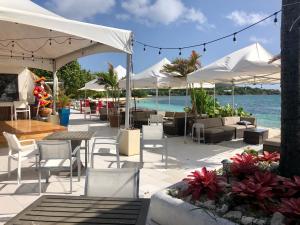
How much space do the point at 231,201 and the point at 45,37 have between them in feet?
25.7

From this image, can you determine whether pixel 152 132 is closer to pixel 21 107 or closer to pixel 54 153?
pixel 54 153

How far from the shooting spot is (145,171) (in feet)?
20.1

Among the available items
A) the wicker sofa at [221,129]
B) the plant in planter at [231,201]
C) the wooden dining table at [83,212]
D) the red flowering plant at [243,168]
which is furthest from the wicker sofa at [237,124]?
the wooden dining table at [83,212]

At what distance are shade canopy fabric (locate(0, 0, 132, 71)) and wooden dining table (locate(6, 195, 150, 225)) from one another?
389cm

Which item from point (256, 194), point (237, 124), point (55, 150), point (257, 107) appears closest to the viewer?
point (256, 194)

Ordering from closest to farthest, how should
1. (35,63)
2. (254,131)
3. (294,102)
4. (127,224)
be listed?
(127,224) → (294,102) → (254,131) → (35,63)

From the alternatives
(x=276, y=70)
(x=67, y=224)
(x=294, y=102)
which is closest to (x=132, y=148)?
(x=276, y=70)

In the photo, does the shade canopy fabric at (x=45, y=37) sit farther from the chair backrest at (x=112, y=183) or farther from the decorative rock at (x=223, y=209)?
the decorative rock at (x=223, y=209)

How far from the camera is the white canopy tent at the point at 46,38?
5.68 m

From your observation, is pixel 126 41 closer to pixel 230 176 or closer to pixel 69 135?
pixel 69 135

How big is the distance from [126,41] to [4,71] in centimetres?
977

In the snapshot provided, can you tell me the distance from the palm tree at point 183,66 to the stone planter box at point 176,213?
7.85 metres

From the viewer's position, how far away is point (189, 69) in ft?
34.8

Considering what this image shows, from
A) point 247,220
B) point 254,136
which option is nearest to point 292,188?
point 247,220
